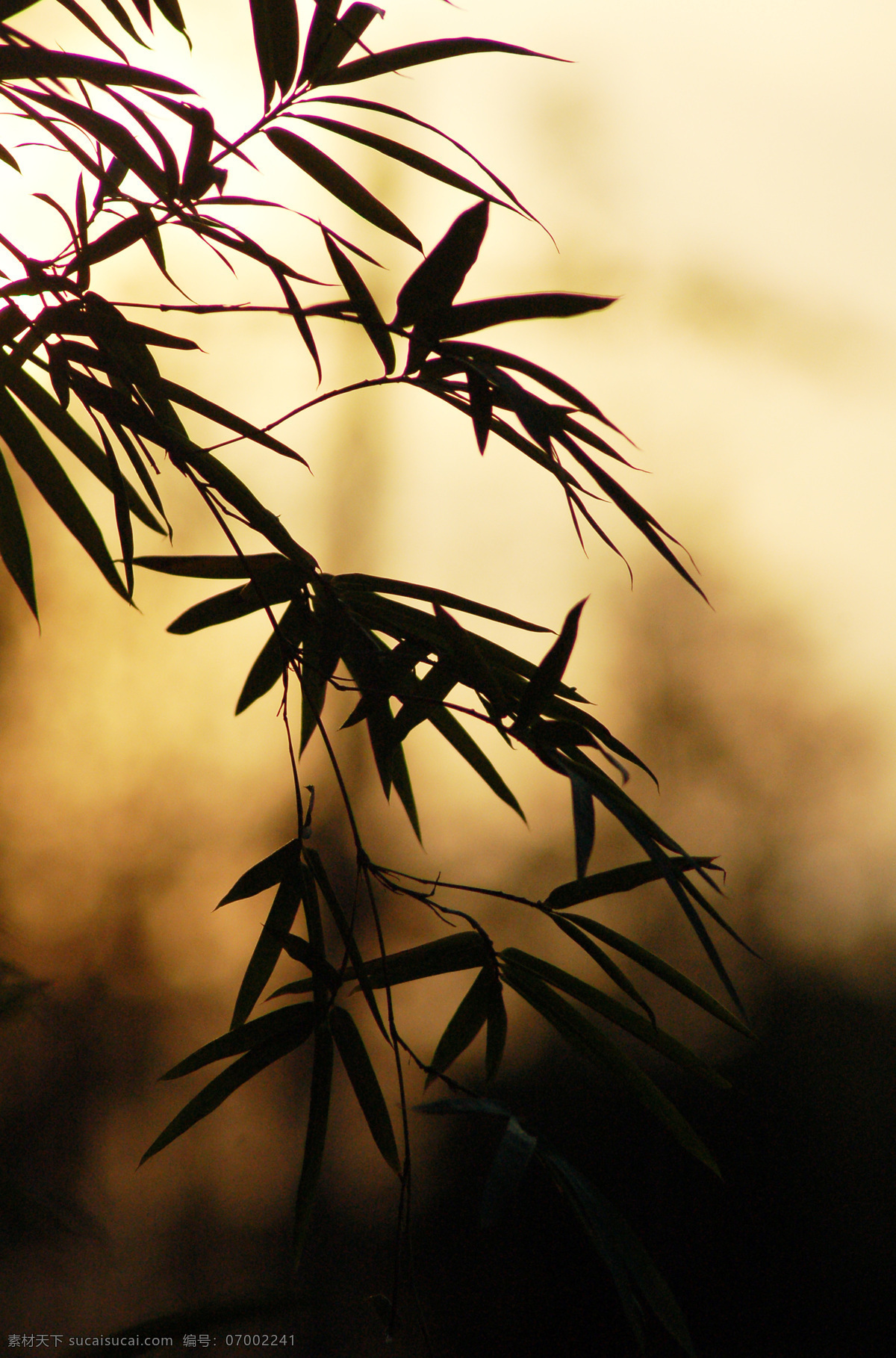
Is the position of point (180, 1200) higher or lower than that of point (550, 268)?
lower

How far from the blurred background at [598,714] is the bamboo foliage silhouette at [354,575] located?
1084 mm

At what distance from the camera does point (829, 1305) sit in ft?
5.07

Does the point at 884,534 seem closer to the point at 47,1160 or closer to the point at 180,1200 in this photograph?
the point at 180,1200

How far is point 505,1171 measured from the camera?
421 millimetres

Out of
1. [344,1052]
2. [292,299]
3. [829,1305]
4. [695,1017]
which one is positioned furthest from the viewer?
[695,1017]

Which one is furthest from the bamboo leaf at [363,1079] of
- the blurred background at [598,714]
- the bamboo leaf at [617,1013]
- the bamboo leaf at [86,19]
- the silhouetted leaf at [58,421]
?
the blurred background at [598,714]

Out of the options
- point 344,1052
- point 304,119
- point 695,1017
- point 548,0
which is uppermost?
point 548,0

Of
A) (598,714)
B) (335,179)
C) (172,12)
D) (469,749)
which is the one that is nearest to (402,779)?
(469,749)

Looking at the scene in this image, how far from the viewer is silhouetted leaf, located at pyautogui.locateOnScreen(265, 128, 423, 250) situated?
1.84ft

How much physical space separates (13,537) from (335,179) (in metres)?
0.32

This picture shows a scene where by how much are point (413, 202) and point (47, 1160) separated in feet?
6.13

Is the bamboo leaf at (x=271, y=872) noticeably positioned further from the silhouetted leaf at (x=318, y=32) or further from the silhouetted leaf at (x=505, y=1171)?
the silhouetted leaf at (x=318, y=32)

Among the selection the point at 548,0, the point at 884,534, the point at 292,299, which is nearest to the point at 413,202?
the point at 548,0

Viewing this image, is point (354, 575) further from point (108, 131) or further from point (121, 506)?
point (108, 131)
